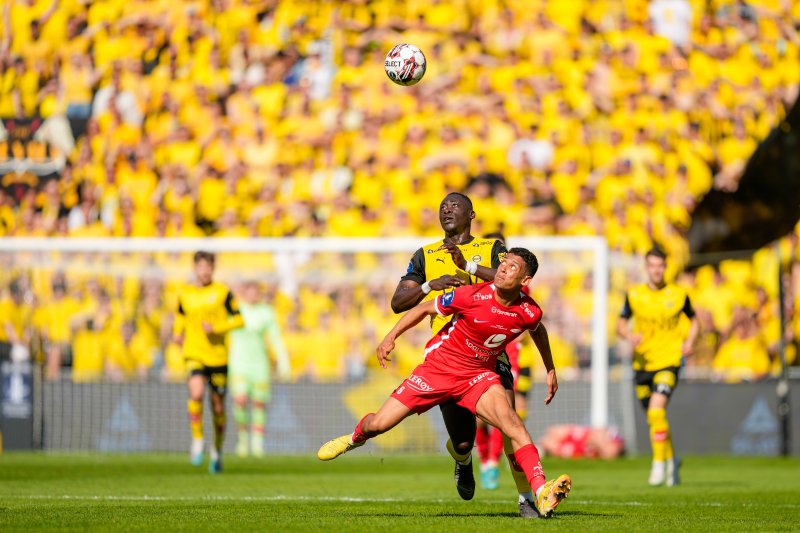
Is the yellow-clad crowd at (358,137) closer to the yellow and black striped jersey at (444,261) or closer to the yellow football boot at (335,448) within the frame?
the yellow and black striped jersey at (444,261)

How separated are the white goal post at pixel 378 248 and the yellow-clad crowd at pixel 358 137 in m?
0.82

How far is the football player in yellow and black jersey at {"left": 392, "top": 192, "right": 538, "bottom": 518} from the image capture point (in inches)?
382

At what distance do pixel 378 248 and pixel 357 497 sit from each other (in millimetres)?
8822

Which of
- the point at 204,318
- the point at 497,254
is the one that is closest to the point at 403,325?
the point at 497,254

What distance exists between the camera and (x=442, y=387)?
9.51 m

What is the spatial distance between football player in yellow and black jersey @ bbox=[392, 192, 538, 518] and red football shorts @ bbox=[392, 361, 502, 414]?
291 millimetres

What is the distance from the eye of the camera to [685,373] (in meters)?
20.5

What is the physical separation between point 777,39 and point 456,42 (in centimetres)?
543

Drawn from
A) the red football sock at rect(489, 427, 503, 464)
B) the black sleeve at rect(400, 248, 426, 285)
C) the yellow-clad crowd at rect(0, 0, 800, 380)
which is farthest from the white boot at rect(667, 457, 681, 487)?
the yellow-clad crowd at rect(0, 0, 800, 380)

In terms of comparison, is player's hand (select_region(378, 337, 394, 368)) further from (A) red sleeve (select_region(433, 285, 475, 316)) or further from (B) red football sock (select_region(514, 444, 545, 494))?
(B) red football sock (select_region(514, 444, 545, 494))

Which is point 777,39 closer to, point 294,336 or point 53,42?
point 294,336

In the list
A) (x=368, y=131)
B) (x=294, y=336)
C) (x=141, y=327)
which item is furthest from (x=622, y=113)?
(x=141, y=327)

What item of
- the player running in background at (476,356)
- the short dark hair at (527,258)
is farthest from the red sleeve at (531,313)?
the short dark hair at (527,258)

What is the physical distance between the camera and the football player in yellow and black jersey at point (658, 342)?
14.4 meters
